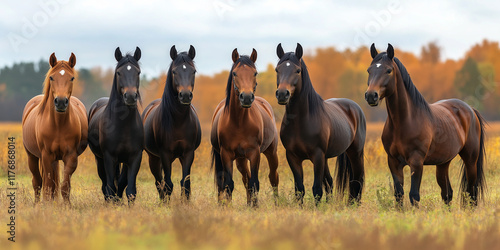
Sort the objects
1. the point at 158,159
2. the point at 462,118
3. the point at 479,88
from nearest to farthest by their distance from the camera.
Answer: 1. the point at 462,118
2. the point at 158,159
3. the point at 479,88

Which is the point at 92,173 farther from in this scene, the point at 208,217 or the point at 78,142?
the point at 208,217

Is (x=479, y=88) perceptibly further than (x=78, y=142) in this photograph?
Yes

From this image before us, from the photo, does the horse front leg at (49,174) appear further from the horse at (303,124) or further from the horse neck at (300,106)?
the horse neck at (300,106)

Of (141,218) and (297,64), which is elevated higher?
(297,64)

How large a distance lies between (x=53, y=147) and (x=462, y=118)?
253 inches

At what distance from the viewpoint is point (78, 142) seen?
8172mm

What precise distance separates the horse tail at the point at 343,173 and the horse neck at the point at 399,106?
2.02 meters

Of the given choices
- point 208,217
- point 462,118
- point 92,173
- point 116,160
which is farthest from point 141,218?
point 92,173

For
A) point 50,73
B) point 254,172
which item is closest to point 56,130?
point 50,73

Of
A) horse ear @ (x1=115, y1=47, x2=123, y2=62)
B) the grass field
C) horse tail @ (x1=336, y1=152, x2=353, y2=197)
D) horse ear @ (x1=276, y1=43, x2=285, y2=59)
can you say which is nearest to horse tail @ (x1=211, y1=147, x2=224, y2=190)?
the grass field

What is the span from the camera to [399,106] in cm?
768

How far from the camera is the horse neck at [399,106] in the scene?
7.66 meters

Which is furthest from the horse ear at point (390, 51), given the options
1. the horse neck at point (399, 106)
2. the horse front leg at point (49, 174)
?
the horse front leg at point (49, 174)

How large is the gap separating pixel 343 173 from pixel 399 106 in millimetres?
2193
